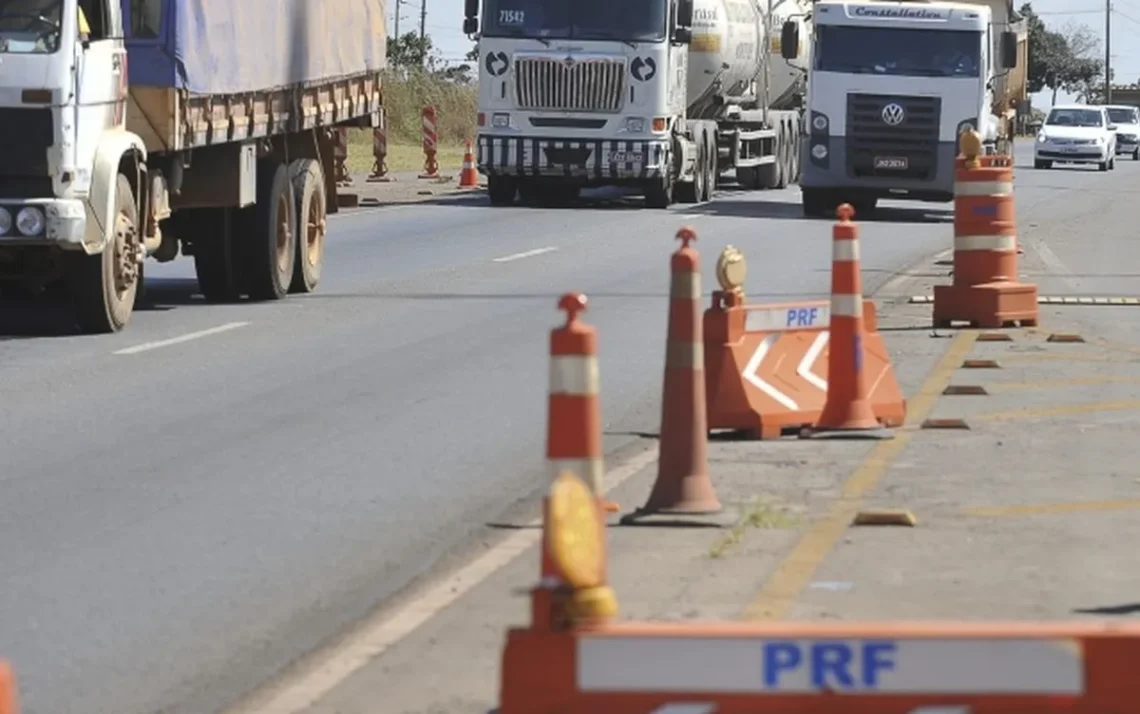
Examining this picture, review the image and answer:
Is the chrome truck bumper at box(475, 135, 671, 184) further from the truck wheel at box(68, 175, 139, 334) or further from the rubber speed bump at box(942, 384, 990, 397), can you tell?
the rubber speed bump at box(942, 384, 990, 397)

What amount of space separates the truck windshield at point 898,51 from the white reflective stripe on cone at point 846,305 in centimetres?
2260

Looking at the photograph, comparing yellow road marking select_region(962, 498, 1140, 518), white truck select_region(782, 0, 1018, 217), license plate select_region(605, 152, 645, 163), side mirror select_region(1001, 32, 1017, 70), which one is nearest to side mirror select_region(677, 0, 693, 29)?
white truck select_region(782, 0, 1018, 217)

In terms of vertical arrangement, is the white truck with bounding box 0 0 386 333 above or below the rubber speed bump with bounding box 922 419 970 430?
above

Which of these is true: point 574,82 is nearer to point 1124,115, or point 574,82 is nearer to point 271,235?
point 271,235

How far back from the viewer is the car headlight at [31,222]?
15141mm

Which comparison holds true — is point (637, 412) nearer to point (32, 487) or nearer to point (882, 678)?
point (32, 487)

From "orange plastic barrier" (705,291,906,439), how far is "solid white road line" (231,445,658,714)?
2099 millimetres

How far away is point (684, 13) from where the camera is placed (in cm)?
3456

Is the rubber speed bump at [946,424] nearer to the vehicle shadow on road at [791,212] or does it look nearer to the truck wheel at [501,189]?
the vehicle shadow on road at [791,212]

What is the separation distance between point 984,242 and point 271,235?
18.2 ft

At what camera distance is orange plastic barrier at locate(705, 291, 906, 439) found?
11.3 m

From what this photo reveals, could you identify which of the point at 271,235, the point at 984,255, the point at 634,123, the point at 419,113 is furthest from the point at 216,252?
the point at 419,113

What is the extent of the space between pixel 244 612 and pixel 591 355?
2657mm

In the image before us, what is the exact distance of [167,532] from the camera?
30.1ft
